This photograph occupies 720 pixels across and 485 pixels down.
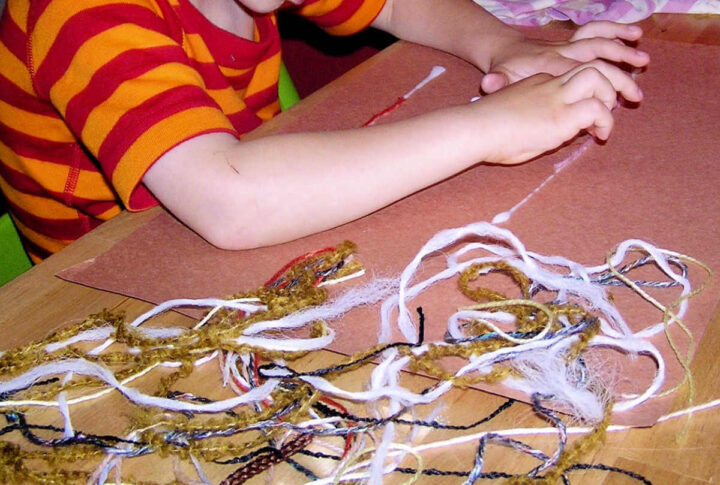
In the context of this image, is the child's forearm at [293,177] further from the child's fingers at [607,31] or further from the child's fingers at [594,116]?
the child's fingers at [607,31]

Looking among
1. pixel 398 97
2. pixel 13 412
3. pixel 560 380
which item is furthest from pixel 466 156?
pixel 13 412

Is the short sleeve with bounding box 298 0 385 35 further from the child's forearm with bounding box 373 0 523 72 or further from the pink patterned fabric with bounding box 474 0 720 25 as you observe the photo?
the pink patterned fabric with bounding box 474 0 720 25

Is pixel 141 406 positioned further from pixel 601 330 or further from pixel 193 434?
pixel 601 330

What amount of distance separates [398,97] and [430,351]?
0.41 m

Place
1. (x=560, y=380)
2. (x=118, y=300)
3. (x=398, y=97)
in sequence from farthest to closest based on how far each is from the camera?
1. (x=398, y=97)
2. (x=118, y=300)
3. (x=560, y=380)

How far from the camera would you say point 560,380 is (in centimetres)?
46

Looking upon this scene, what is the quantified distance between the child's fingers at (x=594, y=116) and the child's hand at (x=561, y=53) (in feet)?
0.41

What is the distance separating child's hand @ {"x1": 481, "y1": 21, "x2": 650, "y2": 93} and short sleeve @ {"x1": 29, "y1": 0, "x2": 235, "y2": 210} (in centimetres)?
32

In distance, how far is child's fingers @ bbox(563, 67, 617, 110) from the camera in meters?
0.74

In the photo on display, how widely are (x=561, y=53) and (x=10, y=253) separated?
660mm

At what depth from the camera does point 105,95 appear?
2.21 feet

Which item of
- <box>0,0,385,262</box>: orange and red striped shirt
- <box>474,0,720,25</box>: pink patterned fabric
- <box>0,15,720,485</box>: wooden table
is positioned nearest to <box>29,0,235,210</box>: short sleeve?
→ <box>0,0,385,262</box>: orange and red striped shirt

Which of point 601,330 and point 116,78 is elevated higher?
point 116,78

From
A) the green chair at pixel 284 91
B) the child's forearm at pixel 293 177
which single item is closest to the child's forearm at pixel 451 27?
the green chair at pixel 284 91
